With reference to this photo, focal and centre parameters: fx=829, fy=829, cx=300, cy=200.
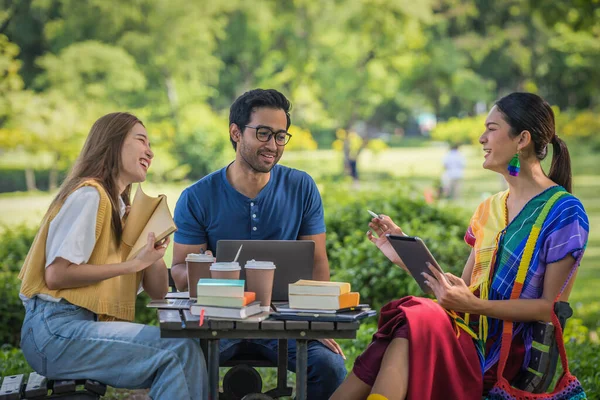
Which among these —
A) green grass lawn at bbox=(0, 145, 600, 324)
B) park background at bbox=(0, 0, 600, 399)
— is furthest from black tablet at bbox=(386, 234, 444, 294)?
green grass lawn at bbox=(0, 145, 600, 324)

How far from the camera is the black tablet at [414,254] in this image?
9.28 ft

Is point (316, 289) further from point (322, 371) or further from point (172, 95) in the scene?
point (172, 95)

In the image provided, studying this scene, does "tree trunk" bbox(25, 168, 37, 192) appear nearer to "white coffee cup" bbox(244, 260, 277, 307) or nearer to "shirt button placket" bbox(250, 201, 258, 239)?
"shirt button placket" bbox(250, 201, 258, 239)

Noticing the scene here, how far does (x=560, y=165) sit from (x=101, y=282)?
1818 millimetres

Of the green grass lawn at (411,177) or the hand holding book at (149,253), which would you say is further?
the green grass lawn at (411,177)

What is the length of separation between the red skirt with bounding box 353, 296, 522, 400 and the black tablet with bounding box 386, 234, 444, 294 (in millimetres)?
112

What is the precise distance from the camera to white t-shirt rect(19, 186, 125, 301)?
2.94 metres

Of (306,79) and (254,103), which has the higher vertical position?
(306,79)

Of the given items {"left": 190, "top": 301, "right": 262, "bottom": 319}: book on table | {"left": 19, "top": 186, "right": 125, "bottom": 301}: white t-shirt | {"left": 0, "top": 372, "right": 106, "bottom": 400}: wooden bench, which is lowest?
{"left": 0, "top": 372, "right": 106, "bottom": 400}: wooden bench

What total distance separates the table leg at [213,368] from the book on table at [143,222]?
1.46 ft

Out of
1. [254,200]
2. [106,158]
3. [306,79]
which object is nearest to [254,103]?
[254,200]

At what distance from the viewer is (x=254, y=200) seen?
366 cm

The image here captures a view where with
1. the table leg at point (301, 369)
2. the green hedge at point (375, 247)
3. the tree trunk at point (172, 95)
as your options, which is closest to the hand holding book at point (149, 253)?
the table leg at point (301, 369)

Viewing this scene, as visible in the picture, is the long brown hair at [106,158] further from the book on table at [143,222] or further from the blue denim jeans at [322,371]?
the blue denim jeans at [322,371]
